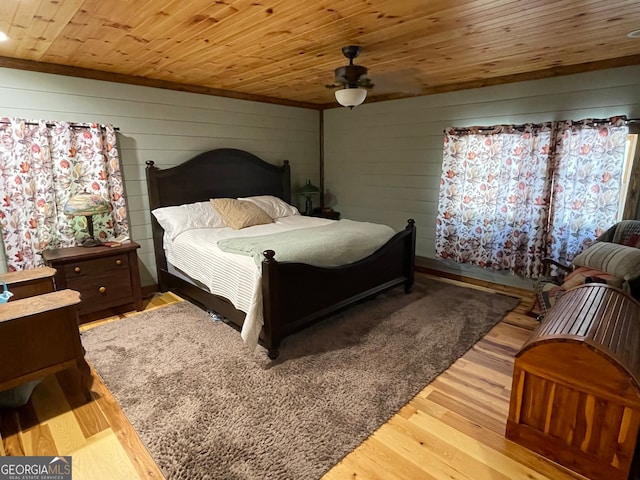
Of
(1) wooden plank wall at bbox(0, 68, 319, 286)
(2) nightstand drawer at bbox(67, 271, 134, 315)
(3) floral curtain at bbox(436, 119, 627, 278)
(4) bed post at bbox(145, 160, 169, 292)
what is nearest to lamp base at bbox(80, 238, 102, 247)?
(2) nightstand drawer at bbox(67, 271, 134, 315)

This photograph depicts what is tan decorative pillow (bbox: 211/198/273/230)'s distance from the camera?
12.7 feet

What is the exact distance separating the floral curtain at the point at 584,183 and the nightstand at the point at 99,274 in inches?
162

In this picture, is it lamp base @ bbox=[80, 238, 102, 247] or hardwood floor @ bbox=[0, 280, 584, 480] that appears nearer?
hardwood floor @ bbox=[0, 280, 584, 480]

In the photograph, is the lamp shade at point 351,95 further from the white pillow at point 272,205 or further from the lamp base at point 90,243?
the lamp base at point 90,243

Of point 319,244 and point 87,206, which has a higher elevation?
point 87,206

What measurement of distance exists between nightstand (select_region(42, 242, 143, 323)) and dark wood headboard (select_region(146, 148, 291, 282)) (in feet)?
1.81

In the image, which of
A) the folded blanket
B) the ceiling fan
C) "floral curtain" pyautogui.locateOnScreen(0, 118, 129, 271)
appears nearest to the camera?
the ceiling fan

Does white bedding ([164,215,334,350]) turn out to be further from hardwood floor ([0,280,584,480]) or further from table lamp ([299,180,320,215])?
table lamp ([299,180,320,215])

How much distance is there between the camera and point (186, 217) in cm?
371

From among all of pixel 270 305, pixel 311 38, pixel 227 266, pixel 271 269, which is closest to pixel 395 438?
pixel 270 305

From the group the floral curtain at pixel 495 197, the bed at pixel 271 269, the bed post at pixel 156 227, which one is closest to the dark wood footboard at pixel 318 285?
the bed at pixel 271 269

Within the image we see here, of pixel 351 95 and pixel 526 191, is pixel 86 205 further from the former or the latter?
pixel 526 191

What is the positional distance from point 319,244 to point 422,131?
2.34 metres

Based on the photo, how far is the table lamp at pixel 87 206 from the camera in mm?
3025
